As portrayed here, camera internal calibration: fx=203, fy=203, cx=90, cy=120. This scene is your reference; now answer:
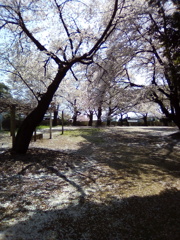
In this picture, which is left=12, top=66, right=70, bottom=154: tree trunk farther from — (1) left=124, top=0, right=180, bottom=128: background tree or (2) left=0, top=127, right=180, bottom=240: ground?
(1) left=124, top=0, right=180, bottom=128: background tree

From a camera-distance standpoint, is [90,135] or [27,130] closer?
[27,130]

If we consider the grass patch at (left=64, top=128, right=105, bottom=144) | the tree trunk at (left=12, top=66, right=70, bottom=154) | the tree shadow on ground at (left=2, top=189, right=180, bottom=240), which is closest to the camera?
the tree shadow on ground at (left=2, top=189, right=180, bottom=240)

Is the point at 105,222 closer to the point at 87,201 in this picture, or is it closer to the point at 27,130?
the point at 87,201

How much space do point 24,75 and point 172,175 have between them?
14210 millimetres

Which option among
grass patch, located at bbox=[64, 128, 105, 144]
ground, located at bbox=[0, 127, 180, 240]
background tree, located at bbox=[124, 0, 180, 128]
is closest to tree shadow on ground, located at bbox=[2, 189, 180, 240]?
ground, located at bbox=[0, 127, 180, 240]

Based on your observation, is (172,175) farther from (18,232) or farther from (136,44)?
(136,44)

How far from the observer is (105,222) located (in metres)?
2.77

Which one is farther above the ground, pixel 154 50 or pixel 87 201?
pixel 154 50

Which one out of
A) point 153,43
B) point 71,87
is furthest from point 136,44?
point 71,87

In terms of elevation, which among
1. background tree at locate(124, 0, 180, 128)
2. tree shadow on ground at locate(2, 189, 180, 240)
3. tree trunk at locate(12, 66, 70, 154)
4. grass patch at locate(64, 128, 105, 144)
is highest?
background tree at locate(124, 0, 180, 128)

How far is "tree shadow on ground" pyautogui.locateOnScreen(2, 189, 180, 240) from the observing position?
8.04ft

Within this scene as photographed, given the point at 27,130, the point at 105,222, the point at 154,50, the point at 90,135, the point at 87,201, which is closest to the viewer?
the point at 105,222

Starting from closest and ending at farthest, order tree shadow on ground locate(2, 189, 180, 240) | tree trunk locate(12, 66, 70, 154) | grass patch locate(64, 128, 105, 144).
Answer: tree shadow on ground locate(2, 189, 180, 240) → tree trunk locate(12, 66, 70, 154) → grass patch locate(64, 128, 105, 144)

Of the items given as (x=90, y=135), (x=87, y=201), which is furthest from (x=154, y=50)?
(x=87, y=201)
